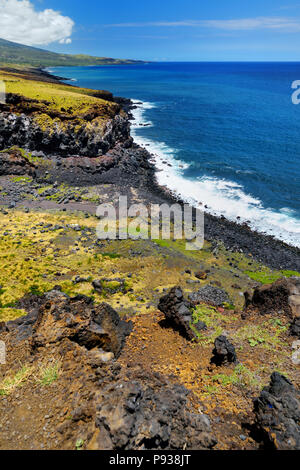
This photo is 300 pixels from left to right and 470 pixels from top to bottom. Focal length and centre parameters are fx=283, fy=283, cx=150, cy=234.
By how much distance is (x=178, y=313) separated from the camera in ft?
64.8

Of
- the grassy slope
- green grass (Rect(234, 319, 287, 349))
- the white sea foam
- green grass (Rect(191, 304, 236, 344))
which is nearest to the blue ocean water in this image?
the white sea foam

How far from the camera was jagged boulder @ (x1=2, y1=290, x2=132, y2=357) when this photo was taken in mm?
15109

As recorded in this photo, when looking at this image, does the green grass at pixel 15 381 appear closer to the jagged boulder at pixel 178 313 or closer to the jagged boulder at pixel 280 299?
the jagged boulder at pixel 178 313

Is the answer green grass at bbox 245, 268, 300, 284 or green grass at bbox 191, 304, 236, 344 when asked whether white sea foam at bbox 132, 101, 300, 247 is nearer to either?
green grass at bbox 245, 268, 300, 284

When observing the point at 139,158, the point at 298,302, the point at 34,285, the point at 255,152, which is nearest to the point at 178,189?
the point at 139,158

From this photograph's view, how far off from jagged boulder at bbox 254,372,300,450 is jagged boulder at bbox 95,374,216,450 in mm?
2114

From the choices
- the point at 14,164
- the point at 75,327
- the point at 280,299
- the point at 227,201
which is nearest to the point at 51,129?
the point at 14,164

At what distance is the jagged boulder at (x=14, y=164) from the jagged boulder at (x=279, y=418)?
55064mm

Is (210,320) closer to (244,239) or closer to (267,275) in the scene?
(267,275)

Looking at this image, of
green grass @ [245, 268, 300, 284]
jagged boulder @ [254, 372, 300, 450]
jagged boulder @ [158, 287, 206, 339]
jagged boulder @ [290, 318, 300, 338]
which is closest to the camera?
jagged boulder @ [254, 372, 300, 450]

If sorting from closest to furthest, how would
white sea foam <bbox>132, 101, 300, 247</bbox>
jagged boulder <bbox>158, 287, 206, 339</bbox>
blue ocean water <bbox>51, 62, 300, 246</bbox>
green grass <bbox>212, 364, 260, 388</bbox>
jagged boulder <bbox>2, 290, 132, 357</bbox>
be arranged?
green grass <bbox>212, 364, 260, 388</bbox> < jagged boulder <bbox>2, 290, 132, 357</bbox> < jagged boulder <bbox>158, 287, 206, 339</bbox> < white sea foam <bbox>132, 101, 300, 247</bbox> < blue ocean water <bbox>51, 62, 300, 246</bbox>

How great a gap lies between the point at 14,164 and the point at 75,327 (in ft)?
161

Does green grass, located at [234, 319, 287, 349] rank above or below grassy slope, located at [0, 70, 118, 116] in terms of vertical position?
below
